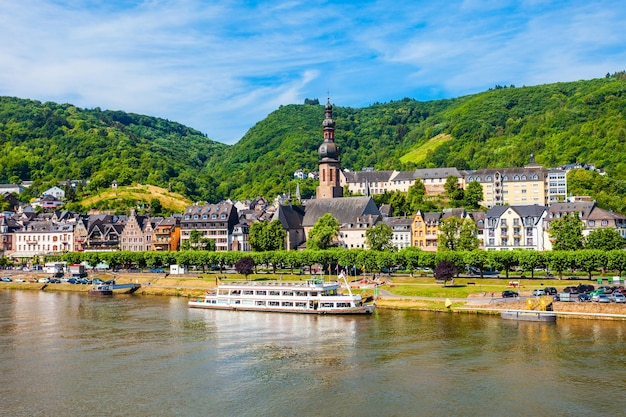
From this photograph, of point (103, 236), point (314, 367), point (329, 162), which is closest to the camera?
point (314, 367)

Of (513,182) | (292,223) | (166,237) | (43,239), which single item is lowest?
(166,237)

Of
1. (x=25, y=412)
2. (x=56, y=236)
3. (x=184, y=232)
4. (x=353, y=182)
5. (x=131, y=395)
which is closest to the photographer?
(x=25, y=412)

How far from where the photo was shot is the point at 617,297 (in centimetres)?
6894

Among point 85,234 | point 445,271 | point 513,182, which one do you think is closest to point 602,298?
point 445,271

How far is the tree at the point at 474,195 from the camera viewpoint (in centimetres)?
15400

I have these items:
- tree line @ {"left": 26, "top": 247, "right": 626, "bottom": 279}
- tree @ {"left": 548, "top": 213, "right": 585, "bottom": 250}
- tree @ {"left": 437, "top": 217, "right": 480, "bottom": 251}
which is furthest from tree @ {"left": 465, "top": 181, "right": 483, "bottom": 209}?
tree line @ {"left": 26, "top": 247, "right": 626, "bottom": 279}

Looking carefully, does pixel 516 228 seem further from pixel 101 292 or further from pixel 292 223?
pixel 101 292

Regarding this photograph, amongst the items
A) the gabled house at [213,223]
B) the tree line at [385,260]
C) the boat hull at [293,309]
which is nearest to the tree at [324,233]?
the tree line at [385,260]

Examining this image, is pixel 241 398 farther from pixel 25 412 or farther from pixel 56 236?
pixel 56 236

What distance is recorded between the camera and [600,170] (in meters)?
173

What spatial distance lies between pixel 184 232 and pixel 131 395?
315 feet

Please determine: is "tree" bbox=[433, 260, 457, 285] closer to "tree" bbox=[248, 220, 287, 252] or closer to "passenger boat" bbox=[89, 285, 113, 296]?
"tree" bbox=[248, 220, 287, 252]

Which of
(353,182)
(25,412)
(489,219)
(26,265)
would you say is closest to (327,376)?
(25,412)

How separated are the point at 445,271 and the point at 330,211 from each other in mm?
49126
